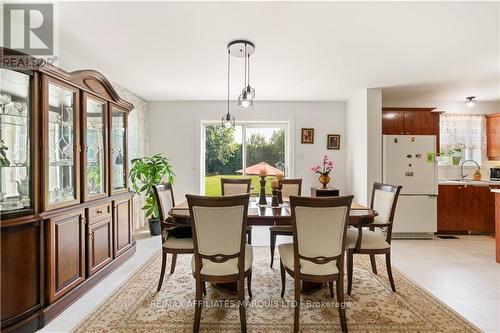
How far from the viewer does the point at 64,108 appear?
2.29 metres

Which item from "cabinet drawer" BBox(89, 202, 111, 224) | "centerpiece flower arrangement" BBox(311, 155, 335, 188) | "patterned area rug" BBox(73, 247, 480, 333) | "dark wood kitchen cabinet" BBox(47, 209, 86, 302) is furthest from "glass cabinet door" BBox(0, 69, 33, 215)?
"centerpiece flower arrangement" BBox(311, 155, 335, 188)

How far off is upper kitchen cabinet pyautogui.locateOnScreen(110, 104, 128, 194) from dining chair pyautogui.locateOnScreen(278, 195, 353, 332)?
2234 mm

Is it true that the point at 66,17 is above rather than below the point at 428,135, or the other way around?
above

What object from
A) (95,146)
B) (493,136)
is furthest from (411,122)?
(95,146)

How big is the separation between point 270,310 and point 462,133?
5197 mm

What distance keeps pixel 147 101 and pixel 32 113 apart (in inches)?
126

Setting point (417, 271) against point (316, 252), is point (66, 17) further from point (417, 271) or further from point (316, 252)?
point (417, 271)

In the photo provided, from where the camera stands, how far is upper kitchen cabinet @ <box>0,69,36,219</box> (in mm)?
1845

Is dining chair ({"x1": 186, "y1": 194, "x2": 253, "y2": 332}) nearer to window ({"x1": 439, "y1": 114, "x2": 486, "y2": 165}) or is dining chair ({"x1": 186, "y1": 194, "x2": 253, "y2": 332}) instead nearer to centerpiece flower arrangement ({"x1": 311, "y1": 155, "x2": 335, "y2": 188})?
centerpiece flower arrangement ({"x1": 311, "y1": 155, "x2": 335, "y2": 188})

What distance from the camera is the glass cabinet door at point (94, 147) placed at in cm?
246

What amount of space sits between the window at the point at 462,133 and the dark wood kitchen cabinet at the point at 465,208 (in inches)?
32.8

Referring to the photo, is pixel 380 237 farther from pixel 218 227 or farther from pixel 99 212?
pixel 99 212

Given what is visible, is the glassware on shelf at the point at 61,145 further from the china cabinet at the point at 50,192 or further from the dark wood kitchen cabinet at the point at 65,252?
the dark wood kitchen cabinet at the point at 65,252

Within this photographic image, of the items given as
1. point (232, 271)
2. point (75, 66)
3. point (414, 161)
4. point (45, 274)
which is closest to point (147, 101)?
point (75, 66)
